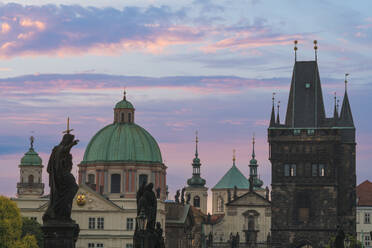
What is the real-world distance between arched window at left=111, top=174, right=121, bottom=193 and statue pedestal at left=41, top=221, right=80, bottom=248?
10597cm

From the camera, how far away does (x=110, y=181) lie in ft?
419

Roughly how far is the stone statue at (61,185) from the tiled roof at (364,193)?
11352cm

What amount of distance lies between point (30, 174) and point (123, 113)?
609 inches

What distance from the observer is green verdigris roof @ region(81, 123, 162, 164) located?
129m

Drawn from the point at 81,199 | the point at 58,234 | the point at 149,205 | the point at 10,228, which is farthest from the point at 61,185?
the point at 81,199

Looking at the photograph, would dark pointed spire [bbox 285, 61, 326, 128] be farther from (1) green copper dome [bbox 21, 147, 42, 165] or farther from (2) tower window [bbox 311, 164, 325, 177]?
(1) green copper dome [bbox 21, 147, 42, 165]

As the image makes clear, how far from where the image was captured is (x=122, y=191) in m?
126

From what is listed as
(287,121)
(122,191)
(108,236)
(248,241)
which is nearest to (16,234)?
(108,236)

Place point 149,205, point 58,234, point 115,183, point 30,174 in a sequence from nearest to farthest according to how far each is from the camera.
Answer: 1. point 58,234
2. point 149,205
3. point 115,183
4. point 30,174

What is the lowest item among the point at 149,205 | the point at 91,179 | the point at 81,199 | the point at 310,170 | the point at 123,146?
the point at 149,205

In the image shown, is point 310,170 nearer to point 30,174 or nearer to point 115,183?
point 115,183

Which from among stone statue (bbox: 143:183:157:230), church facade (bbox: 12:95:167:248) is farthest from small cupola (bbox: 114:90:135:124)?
stone statue (bbox: 143:183:157:230)

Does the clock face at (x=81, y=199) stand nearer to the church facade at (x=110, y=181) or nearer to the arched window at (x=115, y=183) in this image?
the church facade at (x=110, y=181)

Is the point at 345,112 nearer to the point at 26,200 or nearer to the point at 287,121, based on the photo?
the point at 287,121
